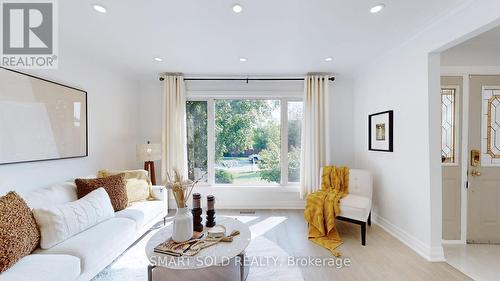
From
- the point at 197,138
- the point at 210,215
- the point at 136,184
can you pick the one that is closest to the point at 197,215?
the point at 210,215

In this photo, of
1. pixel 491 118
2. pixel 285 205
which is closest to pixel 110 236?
pixel 285 205

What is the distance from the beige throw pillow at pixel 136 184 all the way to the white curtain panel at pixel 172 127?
2.10ft

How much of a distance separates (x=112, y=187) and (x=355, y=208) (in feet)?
9.83

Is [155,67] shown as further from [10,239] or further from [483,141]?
[483,141]

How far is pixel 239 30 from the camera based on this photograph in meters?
2.20

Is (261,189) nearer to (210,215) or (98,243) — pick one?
(210,215)

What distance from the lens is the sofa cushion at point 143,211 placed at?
2.38 metres

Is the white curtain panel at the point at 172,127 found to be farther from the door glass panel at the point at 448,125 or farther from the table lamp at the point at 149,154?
the door glass panel at the point at 448,125

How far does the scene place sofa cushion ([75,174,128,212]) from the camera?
2348mm

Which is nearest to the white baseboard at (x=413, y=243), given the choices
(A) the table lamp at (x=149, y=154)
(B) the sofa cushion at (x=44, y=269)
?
(B) the sofa cushion at (x=44, y=269)

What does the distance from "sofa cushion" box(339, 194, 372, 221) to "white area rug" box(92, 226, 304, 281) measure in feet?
3.17

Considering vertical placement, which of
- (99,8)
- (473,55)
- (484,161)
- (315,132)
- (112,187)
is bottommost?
(112,187)

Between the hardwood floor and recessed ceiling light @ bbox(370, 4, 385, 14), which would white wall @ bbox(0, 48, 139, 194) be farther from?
recessed ceiling light @ bbox(370, 4, 385, 14)

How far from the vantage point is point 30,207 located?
183cm
